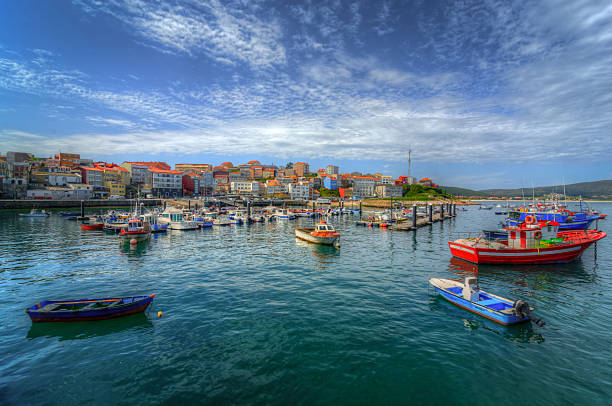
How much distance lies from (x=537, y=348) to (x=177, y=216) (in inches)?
2023

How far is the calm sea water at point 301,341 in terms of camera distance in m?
8.55

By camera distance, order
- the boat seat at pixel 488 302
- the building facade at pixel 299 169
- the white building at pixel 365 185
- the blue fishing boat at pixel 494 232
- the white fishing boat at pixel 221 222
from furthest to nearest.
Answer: the building facade at pixel 299 169, the white building at pixel 365 185, the white fishing boat at pixel 221 222, the blue fishing boat at pixel 494 232, the boat seat at pixel 488 302

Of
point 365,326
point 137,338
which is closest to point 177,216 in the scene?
point 137,338

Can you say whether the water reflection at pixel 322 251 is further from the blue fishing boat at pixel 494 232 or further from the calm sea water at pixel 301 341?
the blue fishing boat at pixel 494 232

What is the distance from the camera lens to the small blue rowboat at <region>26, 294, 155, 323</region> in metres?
12.4

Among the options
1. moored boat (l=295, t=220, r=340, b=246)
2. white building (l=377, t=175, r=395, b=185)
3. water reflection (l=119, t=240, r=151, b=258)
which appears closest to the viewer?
water reflection (l=119, t=240, r=151, b=258)

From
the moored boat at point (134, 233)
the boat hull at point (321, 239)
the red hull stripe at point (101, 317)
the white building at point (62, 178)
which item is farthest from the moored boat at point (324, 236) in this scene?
the white building at point (62, 178)

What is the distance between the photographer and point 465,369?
973 cm

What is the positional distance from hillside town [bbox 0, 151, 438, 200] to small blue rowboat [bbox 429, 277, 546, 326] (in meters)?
94.4

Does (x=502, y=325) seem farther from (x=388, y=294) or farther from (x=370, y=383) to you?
(x=370, y=383)

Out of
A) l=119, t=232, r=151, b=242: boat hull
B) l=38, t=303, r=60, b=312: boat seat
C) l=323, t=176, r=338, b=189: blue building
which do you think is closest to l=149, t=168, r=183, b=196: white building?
l=323, t=176, r=338, b=189: blue building

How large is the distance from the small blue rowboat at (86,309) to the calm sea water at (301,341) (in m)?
0.39

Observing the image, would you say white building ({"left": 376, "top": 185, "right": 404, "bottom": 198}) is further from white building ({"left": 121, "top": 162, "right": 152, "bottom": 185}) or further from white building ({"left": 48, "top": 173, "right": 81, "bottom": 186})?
white building ({"left": 48, "top": 173, "right": 81, "bottom": 186})

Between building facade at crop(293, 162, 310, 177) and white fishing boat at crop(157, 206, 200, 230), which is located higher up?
building facade at crop(293, 162, 310, 177)
